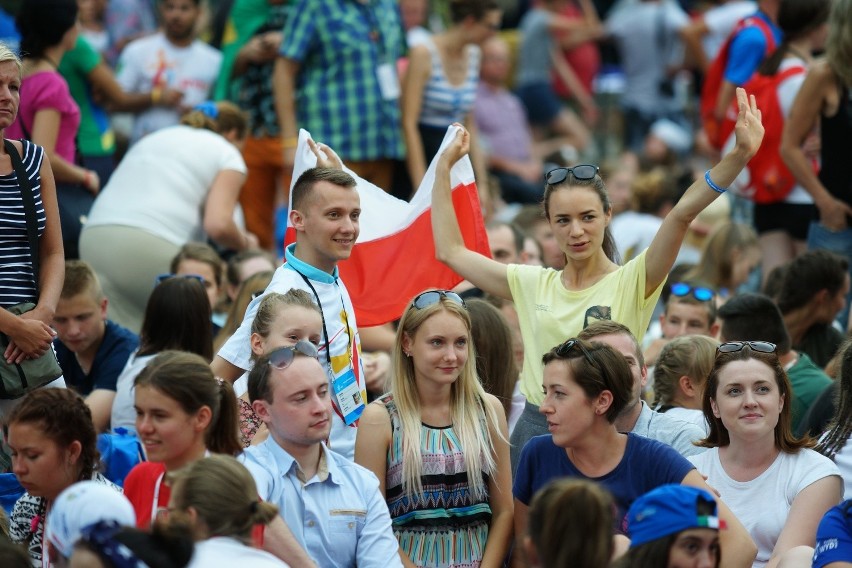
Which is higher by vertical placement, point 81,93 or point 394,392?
point 81,93

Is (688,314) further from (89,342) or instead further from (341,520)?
(89,342)

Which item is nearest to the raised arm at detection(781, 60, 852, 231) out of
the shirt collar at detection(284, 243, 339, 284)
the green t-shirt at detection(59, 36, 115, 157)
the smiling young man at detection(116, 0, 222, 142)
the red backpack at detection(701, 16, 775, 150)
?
the red backpack at detection(701, 16, 775, 150)

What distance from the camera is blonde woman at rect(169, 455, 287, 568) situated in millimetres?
3838

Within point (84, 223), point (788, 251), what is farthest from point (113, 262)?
point (788, 251)

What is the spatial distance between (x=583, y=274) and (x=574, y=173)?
411 mm

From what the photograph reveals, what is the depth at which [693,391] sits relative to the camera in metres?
5.85

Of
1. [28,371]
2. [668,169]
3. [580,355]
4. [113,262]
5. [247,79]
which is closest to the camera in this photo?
→ [580,355]

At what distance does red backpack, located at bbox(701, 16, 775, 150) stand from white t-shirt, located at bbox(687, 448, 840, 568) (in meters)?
4.25

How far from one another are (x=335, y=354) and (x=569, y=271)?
1011 millimetres

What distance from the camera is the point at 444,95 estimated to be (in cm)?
913

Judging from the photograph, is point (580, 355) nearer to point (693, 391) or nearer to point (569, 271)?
point (569, 271)

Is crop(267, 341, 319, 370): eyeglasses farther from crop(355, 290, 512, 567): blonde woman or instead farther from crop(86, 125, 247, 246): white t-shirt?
crop(86, 125, 247, 246): white t-shirt

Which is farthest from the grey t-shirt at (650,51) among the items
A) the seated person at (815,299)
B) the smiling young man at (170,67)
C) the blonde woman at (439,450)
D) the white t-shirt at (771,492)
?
the white t-shirt at (771,492)

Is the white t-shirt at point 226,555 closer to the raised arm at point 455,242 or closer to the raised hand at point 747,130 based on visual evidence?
the raised arm at point 455,242
